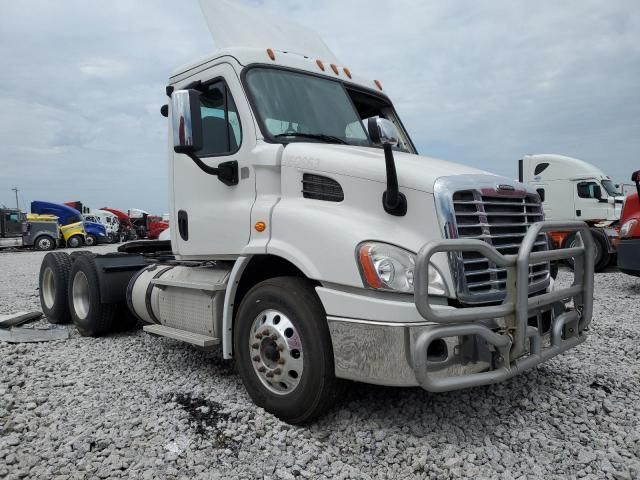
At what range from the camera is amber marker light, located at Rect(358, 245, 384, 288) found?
2.96 metres

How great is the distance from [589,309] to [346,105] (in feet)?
8.20

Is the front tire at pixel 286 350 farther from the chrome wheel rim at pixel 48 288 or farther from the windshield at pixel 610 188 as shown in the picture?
the windshield at pixel 610 188

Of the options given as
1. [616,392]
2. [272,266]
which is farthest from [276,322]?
[616,392]

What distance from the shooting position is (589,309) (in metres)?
3.56

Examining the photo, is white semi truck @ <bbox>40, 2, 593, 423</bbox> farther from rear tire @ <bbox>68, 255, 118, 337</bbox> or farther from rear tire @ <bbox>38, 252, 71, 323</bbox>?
rear tire @ <bbox>38, 252, 71, 323</bbox>

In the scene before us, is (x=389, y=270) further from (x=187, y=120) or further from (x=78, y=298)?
(x=78, y=298)

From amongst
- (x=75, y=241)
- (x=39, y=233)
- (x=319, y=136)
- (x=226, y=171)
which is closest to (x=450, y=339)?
(x=319, y=136)

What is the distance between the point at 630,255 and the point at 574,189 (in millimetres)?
6943

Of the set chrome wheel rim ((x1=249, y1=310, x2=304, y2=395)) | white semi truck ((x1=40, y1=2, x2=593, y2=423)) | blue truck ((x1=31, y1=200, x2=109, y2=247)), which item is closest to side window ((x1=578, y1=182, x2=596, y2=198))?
white semi truck ((x1=40, y1=2, x2=593, y2=423))

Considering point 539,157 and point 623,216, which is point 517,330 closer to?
point 623,216

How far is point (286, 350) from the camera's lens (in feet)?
11.1

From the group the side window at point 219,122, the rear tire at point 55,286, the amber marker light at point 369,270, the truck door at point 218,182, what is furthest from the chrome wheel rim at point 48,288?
the amber marker light at point 369,270

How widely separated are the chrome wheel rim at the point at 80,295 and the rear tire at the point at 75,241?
2390 centimetres

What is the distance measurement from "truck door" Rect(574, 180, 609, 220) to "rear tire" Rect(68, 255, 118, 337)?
13071mm
